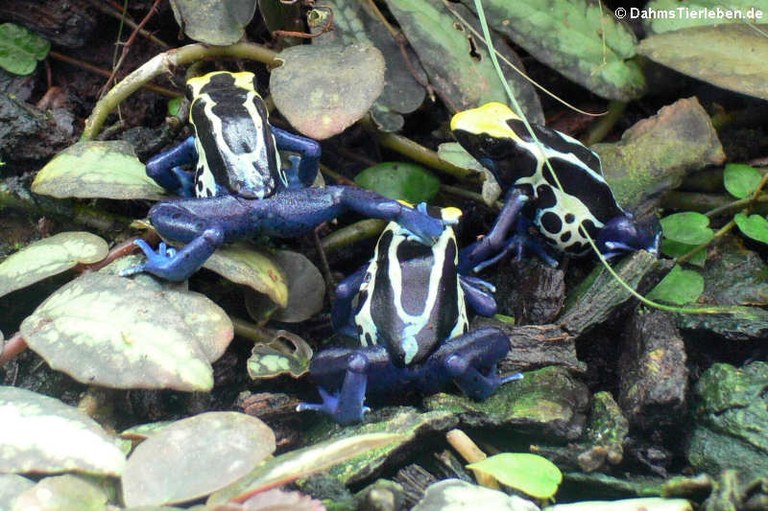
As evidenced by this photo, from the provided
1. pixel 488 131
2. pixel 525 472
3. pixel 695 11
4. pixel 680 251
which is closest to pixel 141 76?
pixel 488 131

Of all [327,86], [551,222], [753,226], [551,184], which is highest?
[327,86]

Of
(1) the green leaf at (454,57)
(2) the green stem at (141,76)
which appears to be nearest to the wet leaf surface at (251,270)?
(2) the green stem at (141,76)

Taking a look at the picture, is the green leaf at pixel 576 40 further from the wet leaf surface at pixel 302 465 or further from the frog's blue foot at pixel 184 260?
the wet leaf surface at pixel 302 465

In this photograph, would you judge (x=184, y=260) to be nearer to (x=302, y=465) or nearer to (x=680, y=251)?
(x=302, y=465)

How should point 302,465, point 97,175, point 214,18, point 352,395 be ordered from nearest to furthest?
1. point 302,465
2. point 352,395
3. point 97,175
4. point 214,18

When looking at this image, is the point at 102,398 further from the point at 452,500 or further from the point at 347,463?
the point at 452,500
